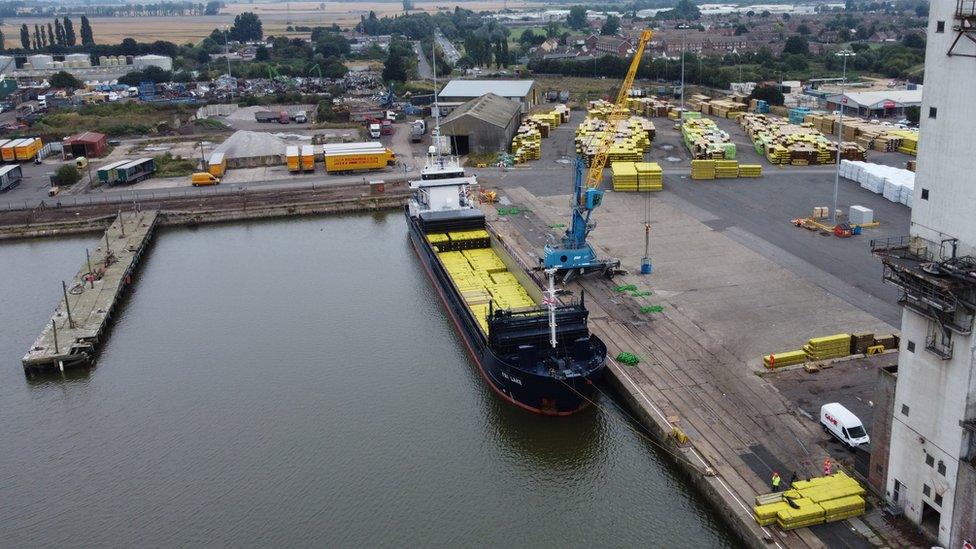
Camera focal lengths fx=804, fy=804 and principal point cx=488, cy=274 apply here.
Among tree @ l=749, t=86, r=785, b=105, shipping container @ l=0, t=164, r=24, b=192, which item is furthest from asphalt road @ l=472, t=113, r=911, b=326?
shipping container @ l=0, t=164, r=24, b=192

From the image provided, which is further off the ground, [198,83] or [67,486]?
[198,83]

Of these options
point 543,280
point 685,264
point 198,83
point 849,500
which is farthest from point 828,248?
point 198,83

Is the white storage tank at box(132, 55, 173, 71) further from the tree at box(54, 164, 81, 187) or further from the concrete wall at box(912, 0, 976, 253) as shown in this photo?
the concrete wall at box(912, 0, 976, 253)

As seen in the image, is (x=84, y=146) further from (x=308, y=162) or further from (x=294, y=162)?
(x=308, y=162)

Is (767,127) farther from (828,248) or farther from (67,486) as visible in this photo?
(67,486)

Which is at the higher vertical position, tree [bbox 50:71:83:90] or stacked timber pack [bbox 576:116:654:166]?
tree [bbox 50:71:83:90]

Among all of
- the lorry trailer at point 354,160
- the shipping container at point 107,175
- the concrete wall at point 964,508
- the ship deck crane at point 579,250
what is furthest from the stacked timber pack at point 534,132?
the concrete wall at point 964,508

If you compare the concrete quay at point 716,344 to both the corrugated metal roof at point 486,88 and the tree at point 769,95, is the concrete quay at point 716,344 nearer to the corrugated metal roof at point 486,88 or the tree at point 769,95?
the corrugated metal roof at point 486,88
